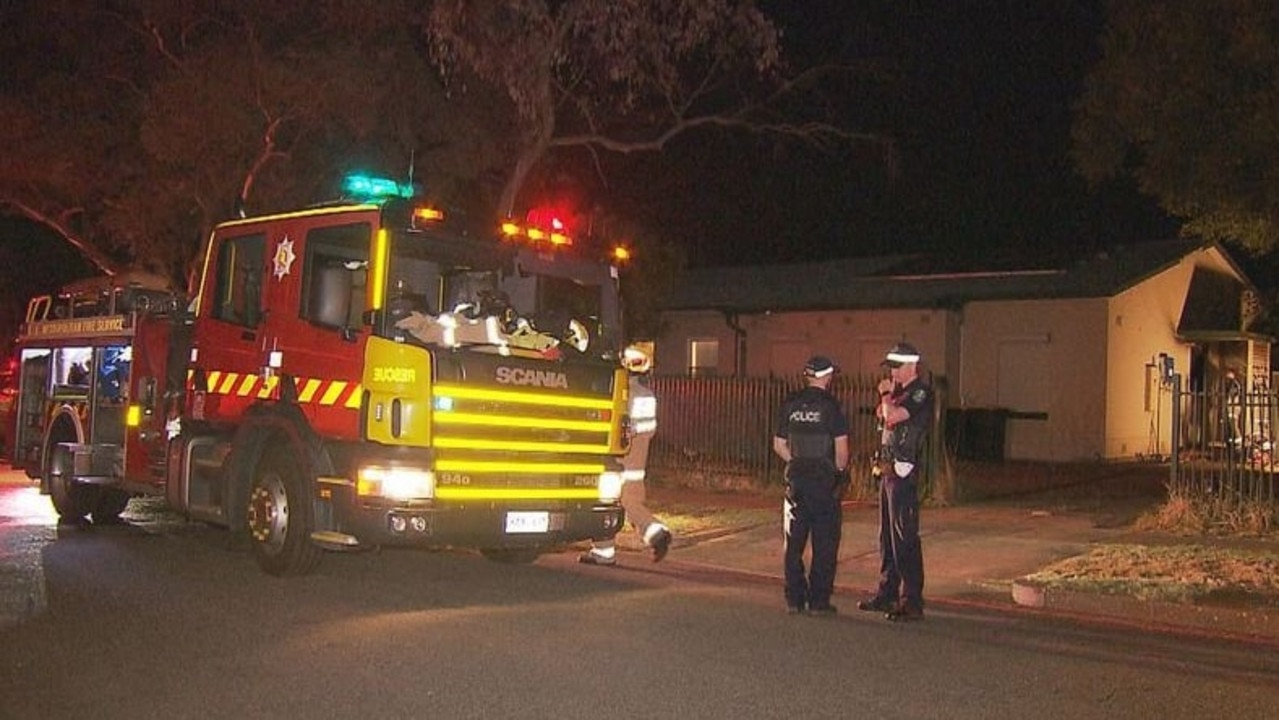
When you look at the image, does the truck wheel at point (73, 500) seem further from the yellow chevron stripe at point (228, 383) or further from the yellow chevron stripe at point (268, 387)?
the yellow chevron stripe at point (268, 387)

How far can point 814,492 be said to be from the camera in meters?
9.16

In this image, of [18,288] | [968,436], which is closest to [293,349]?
[968,436]

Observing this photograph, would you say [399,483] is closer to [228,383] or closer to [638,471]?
[228,383]

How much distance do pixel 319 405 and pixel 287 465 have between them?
2.11 feet

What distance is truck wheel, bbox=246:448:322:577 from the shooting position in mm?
9758

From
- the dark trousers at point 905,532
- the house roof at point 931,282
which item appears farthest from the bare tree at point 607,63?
the dark trousers at point 905,532

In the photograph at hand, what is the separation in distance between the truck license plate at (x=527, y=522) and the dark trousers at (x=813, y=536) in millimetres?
1846

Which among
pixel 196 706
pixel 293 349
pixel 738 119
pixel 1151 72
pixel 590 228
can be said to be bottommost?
pixel 196 706

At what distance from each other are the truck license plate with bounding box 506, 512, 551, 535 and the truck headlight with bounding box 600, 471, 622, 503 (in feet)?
2.12

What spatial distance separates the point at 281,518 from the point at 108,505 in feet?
14.8

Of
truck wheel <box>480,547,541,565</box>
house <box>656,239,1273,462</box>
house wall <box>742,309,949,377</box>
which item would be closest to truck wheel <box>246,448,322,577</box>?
truck wheel <box>480,547,541,565</box>

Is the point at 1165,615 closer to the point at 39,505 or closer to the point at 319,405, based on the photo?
the point at 319,405

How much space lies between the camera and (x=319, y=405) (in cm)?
962

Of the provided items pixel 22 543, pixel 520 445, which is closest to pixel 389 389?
pixel 520 445
